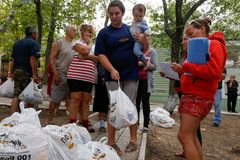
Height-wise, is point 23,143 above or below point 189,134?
above

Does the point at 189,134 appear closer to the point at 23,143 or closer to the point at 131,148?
Result: the point at 131,148

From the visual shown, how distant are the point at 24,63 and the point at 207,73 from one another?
12.8ft

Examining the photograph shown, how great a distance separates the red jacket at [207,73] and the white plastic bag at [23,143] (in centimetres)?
156

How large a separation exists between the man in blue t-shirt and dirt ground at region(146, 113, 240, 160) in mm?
2350

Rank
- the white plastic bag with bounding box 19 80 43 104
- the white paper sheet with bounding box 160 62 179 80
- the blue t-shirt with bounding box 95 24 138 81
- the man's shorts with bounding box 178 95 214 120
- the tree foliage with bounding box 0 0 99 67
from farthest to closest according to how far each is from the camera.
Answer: the tree foliage with bounding box 0 0 99 67 < the white plastic bag with bounding box 19 80 43 104 < the white paper sheet with bounding box 160 62 179 80 < the blue t-shirt with bounding box 95 24 138 81 < the man's shorts with bounding box 178 95 214 120

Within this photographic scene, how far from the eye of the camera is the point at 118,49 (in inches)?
176

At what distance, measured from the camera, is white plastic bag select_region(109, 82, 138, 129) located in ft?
13.1

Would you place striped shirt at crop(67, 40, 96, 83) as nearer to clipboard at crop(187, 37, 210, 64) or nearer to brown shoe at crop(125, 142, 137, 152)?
brown shoe at crop(125, 142, 137, 152)

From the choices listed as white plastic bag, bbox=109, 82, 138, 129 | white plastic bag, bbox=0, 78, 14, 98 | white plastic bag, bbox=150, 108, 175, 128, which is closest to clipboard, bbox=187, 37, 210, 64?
white plastic bag, bbox=109, 82, 138, 129

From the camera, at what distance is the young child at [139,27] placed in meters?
4.51

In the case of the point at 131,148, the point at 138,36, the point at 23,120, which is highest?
the point at 138,36

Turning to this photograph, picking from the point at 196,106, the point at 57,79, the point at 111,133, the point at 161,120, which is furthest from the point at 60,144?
the point at 161,120

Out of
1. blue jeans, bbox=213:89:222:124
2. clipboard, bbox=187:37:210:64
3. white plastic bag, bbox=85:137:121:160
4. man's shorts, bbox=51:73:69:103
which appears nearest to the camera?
white plastic bag, bbox=85:137:121:160

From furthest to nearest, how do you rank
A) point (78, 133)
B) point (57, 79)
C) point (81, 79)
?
point (57, 79) < point (81, 79) < point (78, 133)
